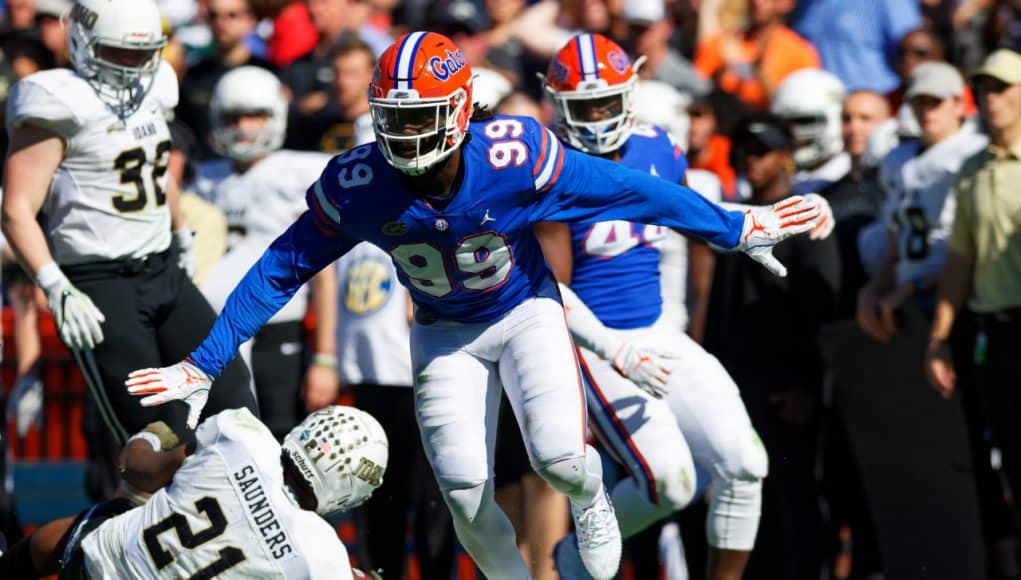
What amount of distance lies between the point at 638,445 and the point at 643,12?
4.02 m

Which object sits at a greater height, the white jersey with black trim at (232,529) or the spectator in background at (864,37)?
the spectator in background at (864,37)

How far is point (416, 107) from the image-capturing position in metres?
5.57

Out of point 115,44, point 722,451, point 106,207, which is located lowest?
point 722,451

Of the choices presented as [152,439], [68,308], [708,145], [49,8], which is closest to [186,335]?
[68,308]

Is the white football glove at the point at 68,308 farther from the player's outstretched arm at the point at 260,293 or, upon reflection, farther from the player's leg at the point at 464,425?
the player's leg at the point at 464,425

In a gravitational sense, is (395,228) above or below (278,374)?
above

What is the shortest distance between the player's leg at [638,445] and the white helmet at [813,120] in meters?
2.41

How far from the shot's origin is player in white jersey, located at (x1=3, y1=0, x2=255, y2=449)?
21.6 feet

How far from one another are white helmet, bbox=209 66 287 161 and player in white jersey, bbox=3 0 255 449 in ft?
5.31

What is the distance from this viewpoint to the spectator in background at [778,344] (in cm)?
797

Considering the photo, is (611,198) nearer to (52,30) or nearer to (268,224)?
(268,224)

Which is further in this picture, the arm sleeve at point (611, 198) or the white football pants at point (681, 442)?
the white football pants at point (681, 442)

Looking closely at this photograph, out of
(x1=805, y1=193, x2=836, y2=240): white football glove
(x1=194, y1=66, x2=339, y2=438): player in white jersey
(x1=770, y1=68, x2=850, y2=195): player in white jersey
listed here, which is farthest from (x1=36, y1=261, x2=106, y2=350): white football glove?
(x1=770, y1=68, x2=850, y2=195): player in white jersey

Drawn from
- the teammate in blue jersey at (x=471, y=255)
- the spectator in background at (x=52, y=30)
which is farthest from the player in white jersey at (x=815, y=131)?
the spectator in background at (x=52, y=30)
